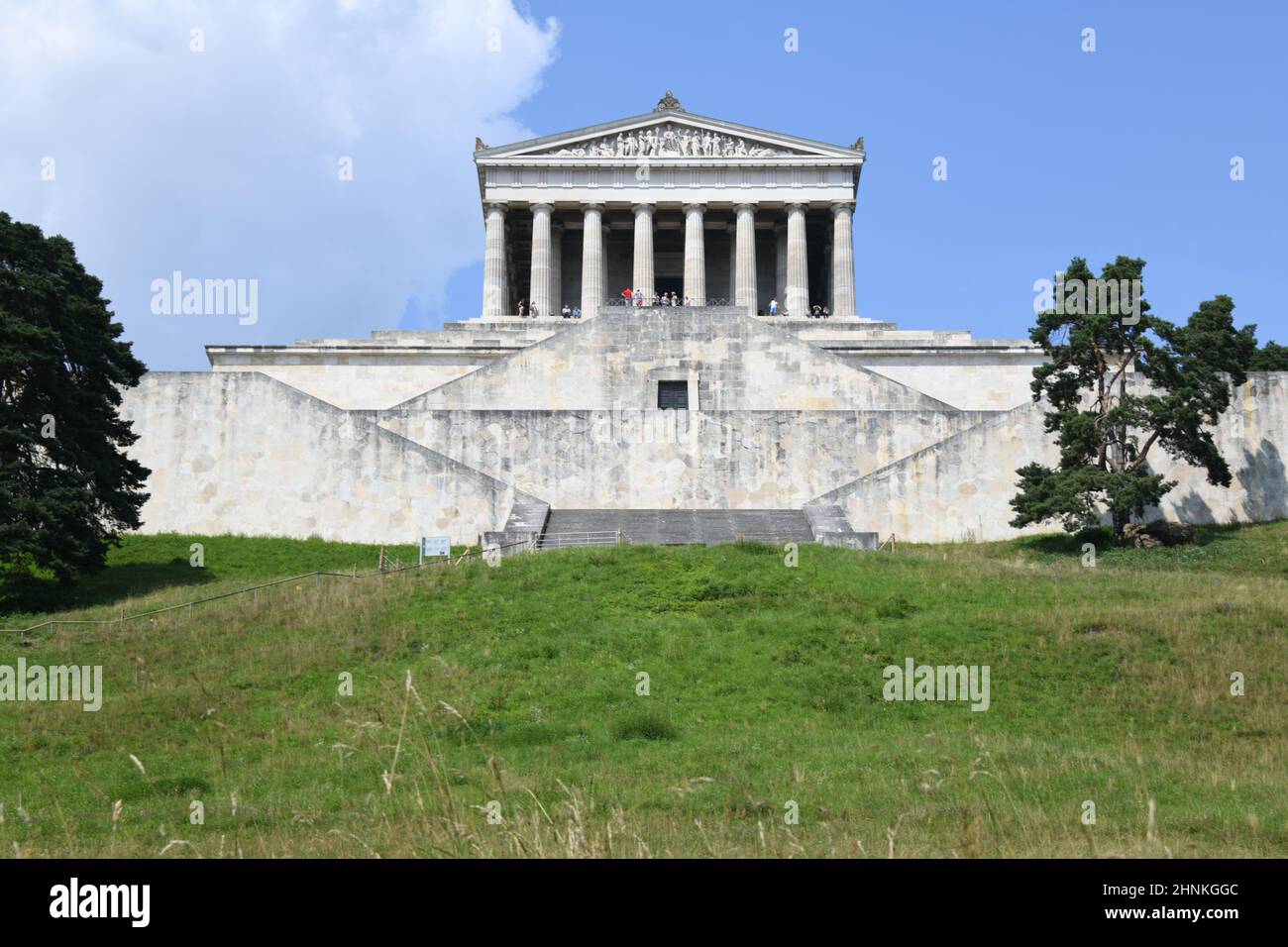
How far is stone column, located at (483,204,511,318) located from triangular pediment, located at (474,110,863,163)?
10.3 feet

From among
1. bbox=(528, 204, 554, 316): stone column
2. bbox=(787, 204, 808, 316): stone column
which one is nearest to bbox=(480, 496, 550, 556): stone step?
bbox=(528, 204, 554, 316): stone column

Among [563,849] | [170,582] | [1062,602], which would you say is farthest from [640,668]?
[170,582]

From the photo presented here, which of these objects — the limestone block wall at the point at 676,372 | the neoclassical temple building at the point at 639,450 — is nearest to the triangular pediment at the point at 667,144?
the neoclassical temple building at the point at 639,450

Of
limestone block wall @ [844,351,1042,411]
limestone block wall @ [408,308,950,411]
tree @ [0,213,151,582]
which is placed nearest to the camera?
tree @ [0,213,151,582]

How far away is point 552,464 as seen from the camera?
3866cm

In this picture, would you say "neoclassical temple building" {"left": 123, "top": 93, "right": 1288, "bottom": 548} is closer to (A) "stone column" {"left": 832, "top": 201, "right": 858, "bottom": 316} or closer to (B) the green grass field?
(B) the green grass field

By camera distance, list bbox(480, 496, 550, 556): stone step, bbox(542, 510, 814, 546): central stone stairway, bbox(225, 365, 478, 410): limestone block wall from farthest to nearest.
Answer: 1. bbox(225, 365, 478, 410): limestone block wall
2. bbox(542, 510, 814, 546): central stone stairway
3. bbox(480, 496, 550, 556): stone step

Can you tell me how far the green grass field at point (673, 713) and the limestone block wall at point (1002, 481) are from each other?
243 inches

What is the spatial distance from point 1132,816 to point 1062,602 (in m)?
13.2

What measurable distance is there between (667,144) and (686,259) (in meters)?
7.26

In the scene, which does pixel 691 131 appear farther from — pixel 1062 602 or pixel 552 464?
pixel 1062 602

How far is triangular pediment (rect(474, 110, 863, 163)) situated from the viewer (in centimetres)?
7050

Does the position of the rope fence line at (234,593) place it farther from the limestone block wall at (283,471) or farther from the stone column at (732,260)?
the stone column at (732,260)

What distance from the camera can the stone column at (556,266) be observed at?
231ft
